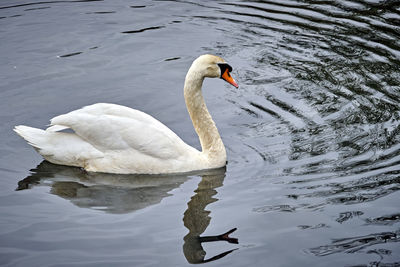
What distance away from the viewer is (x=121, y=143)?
836cm

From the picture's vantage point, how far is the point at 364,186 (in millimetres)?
7574

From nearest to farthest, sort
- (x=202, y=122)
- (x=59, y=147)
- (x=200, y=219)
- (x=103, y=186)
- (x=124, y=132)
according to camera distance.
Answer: (x=200, y=219) → (x=103, y=186) → (x=124, y=132) → (x=59, y=147) → (x=202, y=122)

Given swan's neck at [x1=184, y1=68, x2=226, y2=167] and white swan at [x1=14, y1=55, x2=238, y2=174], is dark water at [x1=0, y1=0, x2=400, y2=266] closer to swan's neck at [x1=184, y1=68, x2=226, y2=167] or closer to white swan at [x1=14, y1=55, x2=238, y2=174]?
white swan at [x1=14, y1=55, x2=238, y2=174]

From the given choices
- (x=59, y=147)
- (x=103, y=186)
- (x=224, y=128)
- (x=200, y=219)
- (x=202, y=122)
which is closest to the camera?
(x=200, y=219)

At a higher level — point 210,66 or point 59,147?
→ point 210,66

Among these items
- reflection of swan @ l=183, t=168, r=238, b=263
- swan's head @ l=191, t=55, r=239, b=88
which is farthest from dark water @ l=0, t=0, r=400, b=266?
swan's head @ l=191, t=55, r=239, b=88

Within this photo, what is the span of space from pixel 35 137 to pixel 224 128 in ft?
8.79

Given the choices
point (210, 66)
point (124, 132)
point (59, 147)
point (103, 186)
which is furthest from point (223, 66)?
point (59, 147)

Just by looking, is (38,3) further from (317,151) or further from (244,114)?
(317,151)

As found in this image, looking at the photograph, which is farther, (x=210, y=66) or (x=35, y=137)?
(x=210, y=66)

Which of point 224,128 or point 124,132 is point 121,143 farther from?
point 224,128

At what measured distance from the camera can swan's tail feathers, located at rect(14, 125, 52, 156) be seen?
841cm

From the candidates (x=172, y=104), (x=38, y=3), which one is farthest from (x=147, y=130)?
(x=38, y=3)

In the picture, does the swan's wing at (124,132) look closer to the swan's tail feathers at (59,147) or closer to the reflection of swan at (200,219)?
the swan's tail feathers at (59,147)
